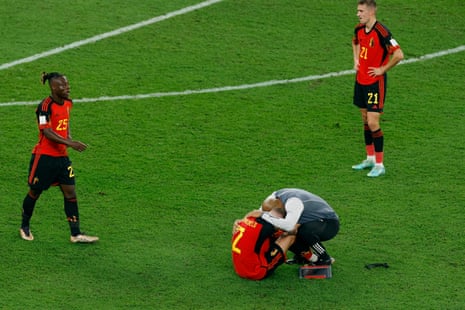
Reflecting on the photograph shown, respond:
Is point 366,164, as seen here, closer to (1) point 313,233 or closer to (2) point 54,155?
(1) point 313,233

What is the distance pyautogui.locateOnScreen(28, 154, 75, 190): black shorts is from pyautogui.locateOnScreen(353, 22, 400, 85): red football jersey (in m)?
4.22

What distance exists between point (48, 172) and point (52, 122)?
0.56 metres

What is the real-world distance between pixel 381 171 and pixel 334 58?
13.6ft

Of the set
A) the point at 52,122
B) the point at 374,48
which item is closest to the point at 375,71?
the point at 374,48

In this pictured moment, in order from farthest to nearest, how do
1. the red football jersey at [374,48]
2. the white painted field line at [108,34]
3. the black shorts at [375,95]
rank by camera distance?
1. the white painted field line at [108,34]
2. the black shorts at [375,95]
3. the red football jersey at [374,48]

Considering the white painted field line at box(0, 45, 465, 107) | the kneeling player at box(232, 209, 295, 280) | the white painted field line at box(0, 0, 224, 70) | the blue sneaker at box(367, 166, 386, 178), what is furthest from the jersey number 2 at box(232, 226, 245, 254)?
the white painted field line at box(0, 0, 224, 70)

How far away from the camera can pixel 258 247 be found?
1087 cm

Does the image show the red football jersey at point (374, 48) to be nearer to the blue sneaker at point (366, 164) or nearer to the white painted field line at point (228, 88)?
the blue sneaker at point (366, 164)

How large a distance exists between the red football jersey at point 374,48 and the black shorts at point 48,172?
4217mm

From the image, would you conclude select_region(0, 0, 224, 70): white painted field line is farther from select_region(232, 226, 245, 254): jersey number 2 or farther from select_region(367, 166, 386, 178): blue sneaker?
select_region(232, 226, 245, 254): jersey number 2

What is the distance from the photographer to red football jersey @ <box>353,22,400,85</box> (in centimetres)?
1358

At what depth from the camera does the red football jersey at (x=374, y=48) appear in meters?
13.6

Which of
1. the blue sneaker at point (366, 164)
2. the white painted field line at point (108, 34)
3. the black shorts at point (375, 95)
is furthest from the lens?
the white painted field line at point (108, 34)

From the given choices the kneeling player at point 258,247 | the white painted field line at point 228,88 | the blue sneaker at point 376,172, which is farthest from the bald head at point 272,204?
the white painted field line at point 228,88
